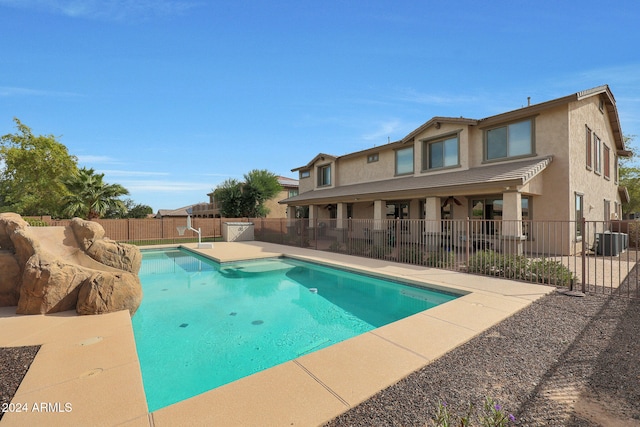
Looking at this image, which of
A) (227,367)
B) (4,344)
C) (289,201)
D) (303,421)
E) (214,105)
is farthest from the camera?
(289,201)

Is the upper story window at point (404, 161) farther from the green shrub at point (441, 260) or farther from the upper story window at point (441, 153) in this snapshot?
the green shrub at point (441, 260)

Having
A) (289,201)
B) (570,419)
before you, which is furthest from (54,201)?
(570,419)

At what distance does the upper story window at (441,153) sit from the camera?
16066 mm

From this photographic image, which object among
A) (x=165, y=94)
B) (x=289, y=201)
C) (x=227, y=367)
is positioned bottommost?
(x=227, y=367)

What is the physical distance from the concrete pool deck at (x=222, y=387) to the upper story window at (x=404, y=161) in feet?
44.3

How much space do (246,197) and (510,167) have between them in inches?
922

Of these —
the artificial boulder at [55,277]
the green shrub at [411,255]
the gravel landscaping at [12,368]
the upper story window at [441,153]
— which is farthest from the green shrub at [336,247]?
the gravel landscaping at [12,368]

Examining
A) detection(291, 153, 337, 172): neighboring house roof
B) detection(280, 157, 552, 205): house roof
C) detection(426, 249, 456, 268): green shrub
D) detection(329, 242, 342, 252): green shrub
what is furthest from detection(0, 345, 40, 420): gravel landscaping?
detection(291, 153, 337, 172): neighboring house roof

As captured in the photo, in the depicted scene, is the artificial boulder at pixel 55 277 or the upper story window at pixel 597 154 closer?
the artificial boulder at pixel 55 277

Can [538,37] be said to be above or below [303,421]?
above

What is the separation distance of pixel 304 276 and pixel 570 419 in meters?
9.55

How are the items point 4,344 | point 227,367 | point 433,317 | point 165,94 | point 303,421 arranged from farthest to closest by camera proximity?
point 165,94 → point 433,317 → point 227,367 → point 4,344 → point 303,421

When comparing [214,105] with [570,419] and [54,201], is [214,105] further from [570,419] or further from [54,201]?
[54,201]

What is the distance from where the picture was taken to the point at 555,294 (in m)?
7.23
